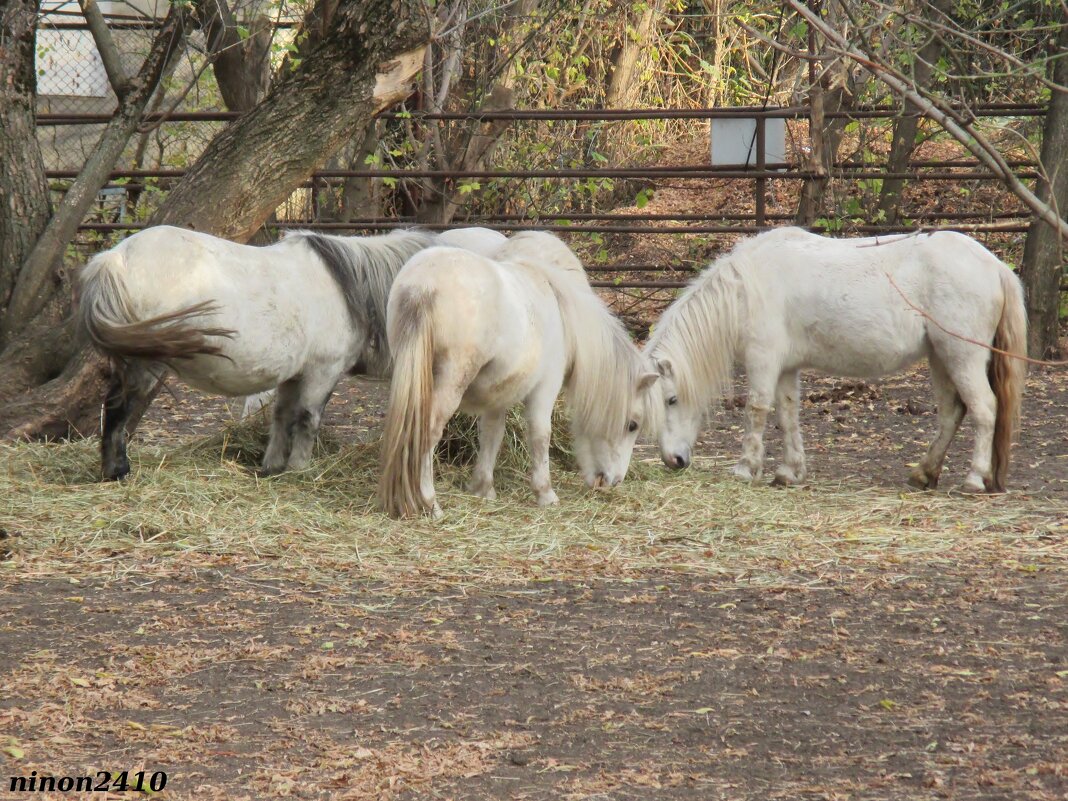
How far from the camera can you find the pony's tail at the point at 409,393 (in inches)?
197

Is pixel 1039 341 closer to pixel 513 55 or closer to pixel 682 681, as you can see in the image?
pixel 513 55


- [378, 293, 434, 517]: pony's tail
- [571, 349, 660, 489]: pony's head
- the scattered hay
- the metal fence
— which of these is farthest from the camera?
the metal fence

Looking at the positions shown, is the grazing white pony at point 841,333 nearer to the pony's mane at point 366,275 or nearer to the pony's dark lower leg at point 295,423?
the pony's mane at point 366,275

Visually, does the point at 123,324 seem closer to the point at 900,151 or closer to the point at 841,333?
the point at 841,333

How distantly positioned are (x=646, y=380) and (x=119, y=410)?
7.96 ft

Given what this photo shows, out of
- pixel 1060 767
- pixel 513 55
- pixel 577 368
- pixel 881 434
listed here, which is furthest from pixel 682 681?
pixel 513 55

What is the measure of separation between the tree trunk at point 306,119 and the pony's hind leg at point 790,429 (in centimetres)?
263

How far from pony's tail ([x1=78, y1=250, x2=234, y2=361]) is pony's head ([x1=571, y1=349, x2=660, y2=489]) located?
5.95ft

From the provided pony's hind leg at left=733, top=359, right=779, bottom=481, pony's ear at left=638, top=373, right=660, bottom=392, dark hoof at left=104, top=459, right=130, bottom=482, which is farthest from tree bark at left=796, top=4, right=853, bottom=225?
dark hoof at left=104, top=459, right=130, bottom=482

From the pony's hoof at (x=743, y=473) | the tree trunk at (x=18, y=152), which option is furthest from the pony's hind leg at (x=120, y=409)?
the pony's hoof at (x=743, y=473)

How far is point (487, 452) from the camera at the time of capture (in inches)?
226

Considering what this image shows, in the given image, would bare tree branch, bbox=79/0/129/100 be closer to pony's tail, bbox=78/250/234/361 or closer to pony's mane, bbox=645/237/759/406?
pony's tail, bbox=78/250/234/361

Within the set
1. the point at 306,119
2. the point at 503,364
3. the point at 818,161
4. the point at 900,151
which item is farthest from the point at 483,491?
the point at 900,151

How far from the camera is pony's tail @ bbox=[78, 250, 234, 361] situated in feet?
16.5
